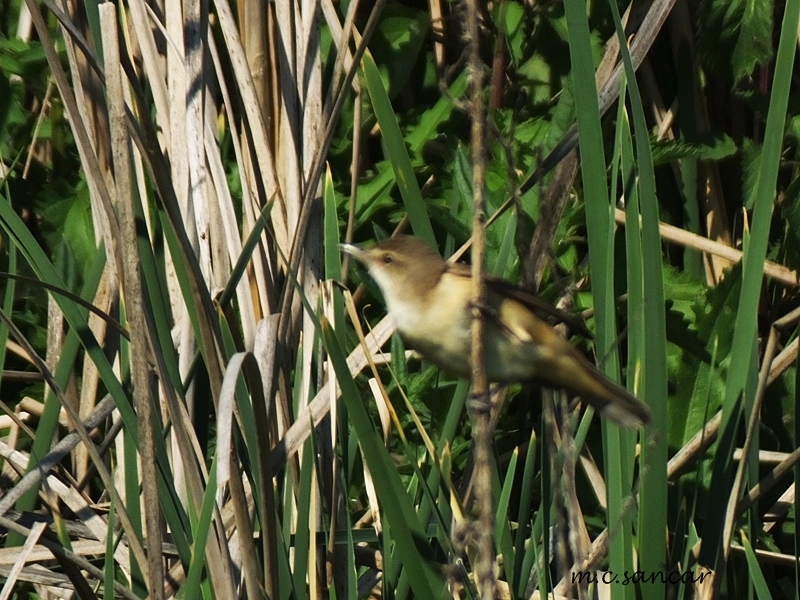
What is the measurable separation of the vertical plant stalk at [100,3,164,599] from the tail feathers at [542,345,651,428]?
21.6 inches

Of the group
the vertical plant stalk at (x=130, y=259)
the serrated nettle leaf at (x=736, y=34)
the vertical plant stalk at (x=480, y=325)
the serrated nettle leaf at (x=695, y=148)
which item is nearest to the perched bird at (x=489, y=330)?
the vertical plant stalk at (x=480, y=325)

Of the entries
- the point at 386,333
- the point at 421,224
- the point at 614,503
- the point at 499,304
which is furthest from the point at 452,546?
the point at 386,333

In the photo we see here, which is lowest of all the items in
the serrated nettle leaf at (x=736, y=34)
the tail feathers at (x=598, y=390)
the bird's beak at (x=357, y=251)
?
the tail feathers at (x=598, y=390)

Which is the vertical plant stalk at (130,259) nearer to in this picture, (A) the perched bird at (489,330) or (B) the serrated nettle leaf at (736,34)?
(A) the perched bird at (489,330)

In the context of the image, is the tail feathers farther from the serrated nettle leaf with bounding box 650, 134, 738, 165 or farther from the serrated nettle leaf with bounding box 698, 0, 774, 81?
the serrated nettle leaf with bounding box 698, 0, 774, 81

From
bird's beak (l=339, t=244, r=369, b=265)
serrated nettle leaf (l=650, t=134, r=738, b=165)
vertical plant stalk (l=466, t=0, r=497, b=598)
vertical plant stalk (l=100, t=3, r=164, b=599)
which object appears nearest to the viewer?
vertical plant stalk (l=466, t=0, r=497, b=598)

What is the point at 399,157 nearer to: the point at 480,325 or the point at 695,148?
the point at 480,325

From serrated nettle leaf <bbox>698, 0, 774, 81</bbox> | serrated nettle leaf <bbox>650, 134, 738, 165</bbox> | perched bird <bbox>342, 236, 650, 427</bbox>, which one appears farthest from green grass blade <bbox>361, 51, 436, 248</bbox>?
serrated nettle leaf <bbox>698, 0, 774, 81</bbox>

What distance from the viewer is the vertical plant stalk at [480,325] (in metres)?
1.04

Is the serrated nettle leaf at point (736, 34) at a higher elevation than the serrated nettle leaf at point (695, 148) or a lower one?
higher

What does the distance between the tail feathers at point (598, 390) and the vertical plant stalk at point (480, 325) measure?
0.32 m

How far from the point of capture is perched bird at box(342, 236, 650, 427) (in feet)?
4.45

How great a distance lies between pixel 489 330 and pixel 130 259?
47cm

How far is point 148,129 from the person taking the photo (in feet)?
4.50
